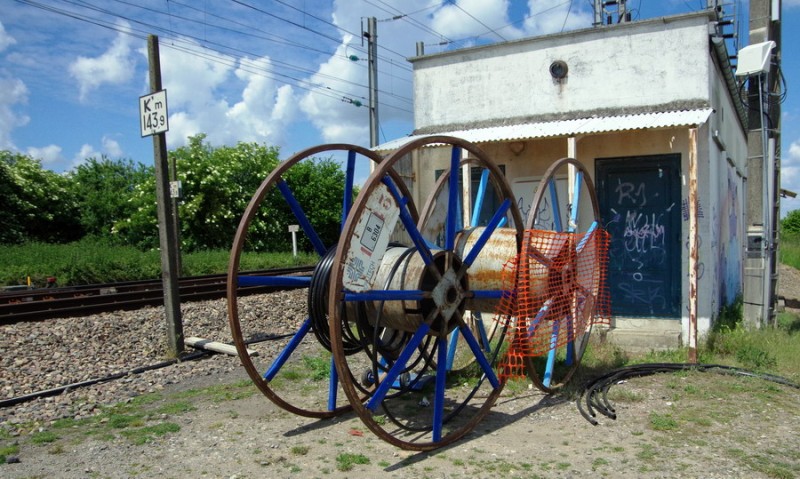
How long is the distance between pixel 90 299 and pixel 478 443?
385 inches

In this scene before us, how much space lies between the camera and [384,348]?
5.78 m

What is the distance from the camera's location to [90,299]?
12.4 m

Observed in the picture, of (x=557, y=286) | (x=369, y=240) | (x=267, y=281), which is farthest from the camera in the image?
(x=557, y=286)

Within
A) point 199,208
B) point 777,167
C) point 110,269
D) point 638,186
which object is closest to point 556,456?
point 638,186

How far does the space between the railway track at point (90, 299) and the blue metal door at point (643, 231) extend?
6666 mm

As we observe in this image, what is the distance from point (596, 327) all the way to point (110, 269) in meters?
14.8

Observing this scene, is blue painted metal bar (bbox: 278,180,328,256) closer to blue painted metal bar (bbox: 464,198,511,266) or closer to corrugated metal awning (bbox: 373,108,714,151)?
blue painted metal bar (bbox: 464,198,511,266)

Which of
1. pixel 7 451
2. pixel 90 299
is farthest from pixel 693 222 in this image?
pixel 90 299

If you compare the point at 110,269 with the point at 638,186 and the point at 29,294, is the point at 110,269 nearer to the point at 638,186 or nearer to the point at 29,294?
the point at 29,294

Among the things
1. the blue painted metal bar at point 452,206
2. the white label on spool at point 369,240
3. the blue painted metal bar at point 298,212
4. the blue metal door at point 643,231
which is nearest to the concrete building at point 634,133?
the blue metal door at point 643,231

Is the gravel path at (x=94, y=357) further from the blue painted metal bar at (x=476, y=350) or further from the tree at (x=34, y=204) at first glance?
the tree at (x=34, y=204)

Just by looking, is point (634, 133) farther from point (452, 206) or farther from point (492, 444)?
point (492, 444)

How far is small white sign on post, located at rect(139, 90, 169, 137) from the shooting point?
8516mm

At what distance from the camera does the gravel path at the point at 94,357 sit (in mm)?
6626
